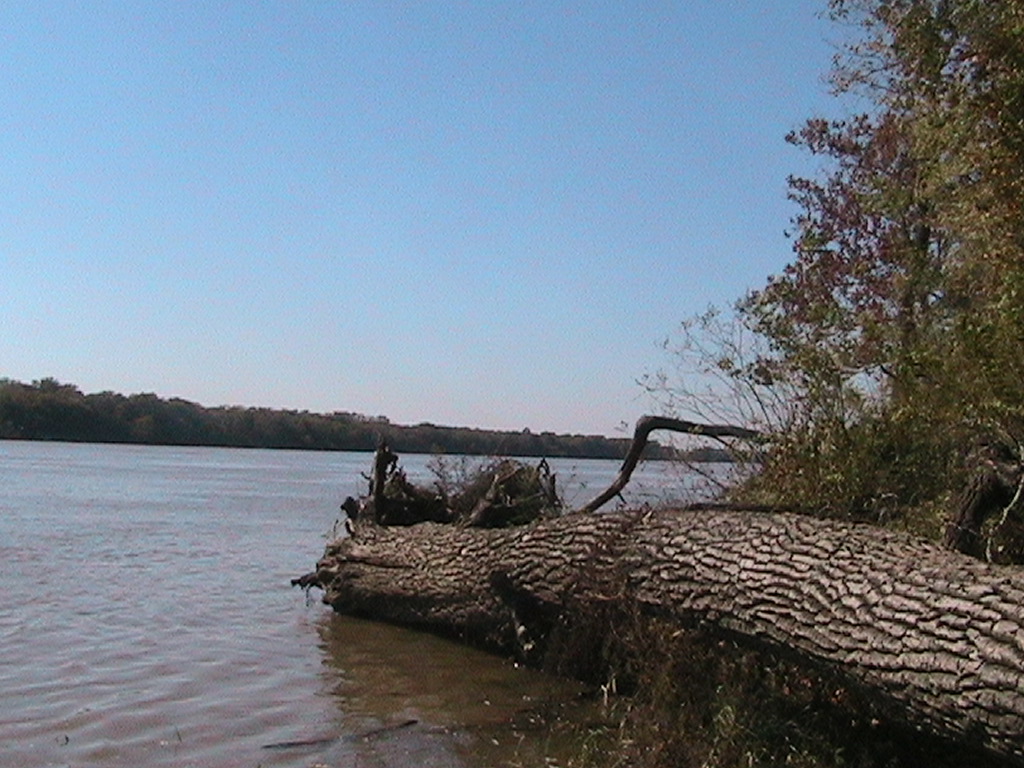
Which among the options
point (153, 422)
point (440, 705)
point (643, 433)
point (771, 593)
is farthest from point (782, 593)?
point (153, 422)

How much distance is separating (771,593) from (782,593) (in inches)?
3.2

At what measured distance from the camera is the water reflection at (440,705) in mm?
6531

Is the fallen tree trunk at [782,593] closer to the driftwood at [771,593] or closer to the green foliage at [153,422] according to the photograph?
the driftwood at [771,593]

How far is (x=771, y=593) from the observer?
253 inches

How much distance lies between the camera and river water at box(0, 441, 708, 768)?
260 inches

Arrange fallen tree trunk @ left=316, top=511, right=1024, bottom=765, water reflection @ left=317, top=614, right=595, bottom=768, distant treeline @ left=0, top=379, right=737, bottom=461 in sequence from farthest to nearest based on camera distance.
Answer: distant treeline @ left=0, top=379, right=737, bottom=461 < water reflection @ left=317, top=614, right=595, bottom=768 < fallen tree trunk @ left=316, top=511, right=1024, bottom=765

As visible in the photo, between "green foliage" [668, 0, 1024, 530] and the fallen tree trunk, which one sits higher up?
"green foliage" [668, 0, 1024, 530]

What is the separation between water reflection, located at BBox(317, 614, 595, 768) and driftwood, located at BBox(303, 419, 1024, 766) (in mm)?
435

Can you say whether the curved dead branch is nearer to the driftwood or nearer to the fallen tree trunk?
the driftwood

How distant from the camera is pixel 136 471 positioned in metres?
48.5

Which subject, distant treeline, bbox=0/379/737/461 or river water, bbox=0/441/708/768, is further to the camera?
distant treeline, bbox=0/379/737/461

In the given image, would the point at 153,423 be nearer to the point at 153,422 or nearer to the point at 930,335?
the point at 153,422

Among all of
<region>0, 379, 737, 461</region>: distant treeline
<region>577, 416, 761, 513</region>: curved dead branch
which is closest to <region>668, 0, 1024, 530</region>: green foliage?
<region>577, 416, 761, 513</region>: curved dead branch

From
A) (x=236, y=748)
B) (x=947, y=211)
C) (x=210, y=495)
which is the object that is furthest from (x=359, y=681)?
(x=210, y=495)
